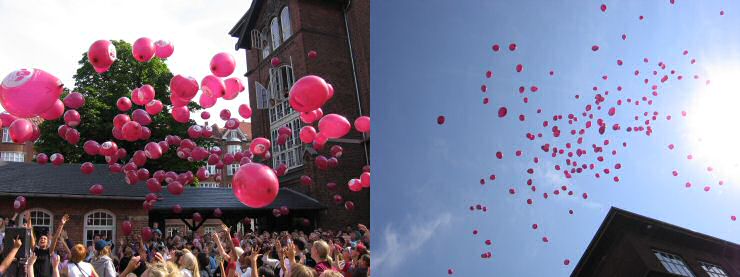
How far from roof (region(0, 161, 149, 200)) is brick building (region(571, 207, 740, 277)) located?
16.6 meters

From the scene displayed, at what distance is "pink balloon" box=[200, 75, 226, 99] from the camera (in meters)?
8.63

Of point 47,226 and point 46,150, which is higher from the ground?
point 46,150

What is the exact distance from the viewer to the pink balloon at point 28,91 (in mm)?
6055

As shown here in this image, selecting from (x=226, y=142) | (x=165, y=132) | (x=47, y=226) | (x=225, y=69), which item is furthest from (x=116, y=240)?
(x=226, y=142)

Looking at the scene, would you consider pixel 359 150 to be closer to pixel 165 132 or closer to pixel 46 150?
pixel 165 132

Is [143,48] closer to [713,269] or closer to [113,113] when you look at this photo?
[713,269]

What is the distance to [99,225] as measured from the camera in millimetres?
16047

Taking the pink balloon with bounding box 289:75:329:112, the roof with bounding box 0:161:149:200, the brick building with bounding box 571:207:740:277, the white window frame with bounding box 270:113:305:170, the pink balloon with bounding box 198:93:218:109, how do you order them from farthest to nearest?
1. the white window frame with bounding box 270:113:305:170
2. the roof with bounding box 0:161:149:200
3. the pink balloon with bounding box 198:93:218:109
4. the pink balloon with bounding box 289:75:329:112
5. the brick building with bounding box 571:207:740:277

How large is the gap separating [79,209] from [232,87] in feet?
32.6

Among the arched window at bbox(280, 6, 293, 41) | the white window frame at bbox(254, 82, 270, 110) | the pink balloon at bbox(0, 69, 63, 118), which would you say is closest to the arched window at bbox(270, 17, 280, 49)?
the arched window at bbox(280, 6, 293, 41)

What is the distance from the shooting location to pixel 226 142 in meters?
48.5

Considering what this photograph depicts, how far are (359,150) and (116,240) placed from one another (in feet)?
29.8

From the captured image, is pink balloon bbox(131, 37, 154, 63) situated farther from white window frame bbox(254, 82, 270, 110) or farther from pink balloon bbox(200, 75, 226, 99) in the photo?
white window frame bbox(254, 82, 270, 110)

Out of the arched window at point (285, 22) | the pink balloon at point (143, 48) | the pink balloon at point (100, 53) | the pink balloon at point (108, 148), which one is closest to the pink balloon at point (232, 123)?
the pink balloon at point (108, 148)
